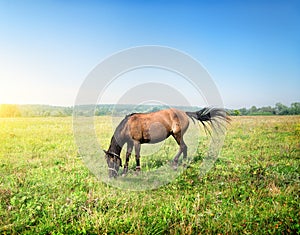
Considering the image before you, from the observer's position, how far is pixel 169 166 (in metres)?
8.23

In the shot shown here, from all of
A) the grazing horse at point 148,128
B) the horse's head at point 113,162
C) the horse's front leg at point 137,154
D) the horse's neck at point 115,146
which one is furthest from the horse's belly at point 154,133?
the horse's head at point 113,162

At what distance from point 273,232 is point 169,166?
14.5 feet

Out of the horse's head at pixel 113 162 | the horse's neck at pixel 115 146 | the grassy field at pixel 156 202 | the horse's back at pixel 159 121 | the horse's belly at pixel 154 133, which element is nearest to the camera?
the grassy field at pixel 156 202

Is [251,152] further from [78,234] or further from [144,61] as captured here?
[78,234]

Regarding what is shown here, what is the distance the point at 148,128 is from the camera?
857 cm

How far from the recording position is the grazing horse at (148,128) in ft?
25.8

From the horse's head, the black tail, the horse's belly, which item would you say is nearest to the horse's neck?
the horse's head

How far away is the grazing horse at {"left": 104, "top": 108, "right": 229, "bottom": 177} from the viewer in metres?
7.87

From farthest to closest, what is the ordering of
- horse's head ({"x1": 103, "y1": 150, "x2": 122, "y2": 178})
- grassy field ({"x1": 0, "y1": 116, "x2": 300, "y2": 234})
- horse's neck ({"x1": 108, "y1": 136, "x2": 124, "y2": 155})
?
horse's neck ({"x1": 108, "y1": 136, "x2": 124, "y2": 155})
horse's head ({"x1": 103, "y1": 150, "x2": 122, "y2": 178})
grassy field ({"x1": 0, "y1": 116, "x2": 300, "y2": 234})

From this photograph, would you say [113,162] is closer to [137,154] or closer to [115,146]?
[115,146]

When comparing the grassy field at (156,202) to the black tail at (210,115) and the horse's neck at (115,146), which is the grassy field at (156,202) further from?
the black tail at (210,115)

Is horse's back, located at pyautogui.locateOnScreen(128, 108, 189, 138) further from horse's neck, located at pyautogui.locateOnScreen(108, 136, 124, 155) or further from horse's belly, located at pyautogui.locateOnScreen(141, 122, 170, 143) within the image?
horse's neck, located at pyautogui.locateOnScreen(108, 136, 124, 155)

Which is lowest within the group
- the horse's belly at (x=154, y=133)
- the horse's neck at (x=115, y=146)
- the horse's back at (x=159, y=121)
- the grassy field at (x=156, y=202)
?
the grassy field at (x=156, y=202)

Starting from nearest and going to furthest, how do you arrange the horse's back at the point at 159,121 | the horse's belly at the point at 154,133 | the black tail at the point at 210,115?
1. the horse's back at the point at 159,121
2. the horse's belly at the point at 154,133
3. the black tail at the point at 210,115
